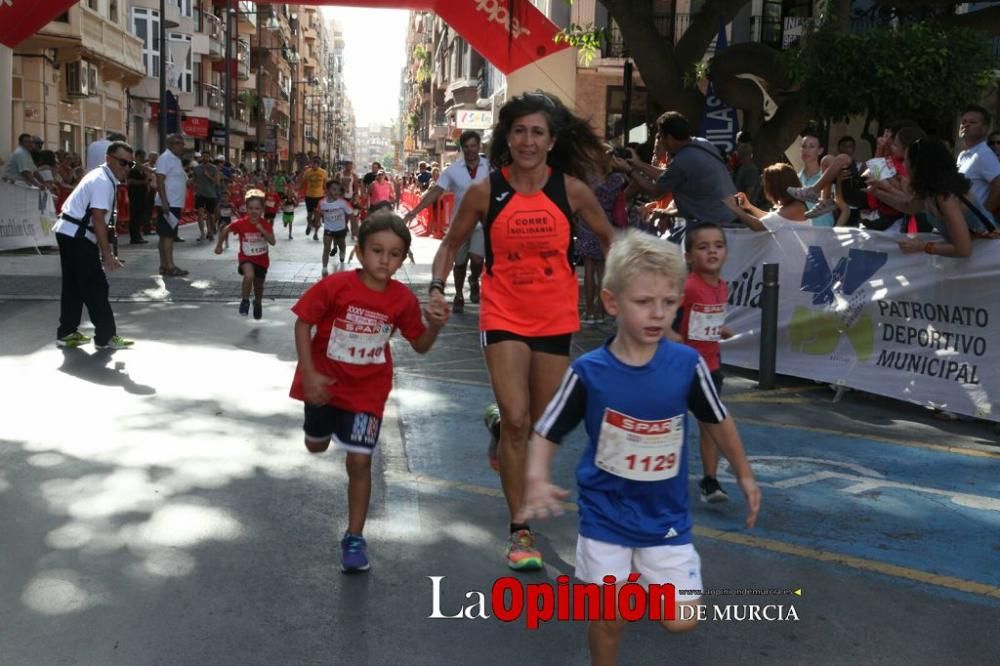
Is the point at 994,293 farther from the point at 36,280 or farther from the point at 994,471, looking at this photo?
the point at 36,280

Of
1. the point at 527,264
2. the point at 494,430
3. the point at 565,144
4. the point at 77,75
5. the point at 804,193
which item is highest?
the point at 77,75

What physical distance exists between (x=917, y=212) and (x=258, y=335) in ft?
19.7

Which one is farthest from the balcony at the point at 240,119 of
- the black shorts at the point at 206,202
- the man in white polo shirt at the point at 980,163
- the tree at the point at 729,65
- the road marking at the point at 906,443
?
the road marking at the point at 906,443

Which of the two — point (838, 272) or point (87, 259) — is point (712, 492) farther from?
point (87, 259)

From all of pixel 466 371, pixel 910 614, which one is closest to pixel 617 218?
pixel 466 371

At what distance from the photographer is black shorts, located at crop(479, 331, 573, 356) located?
4.80m

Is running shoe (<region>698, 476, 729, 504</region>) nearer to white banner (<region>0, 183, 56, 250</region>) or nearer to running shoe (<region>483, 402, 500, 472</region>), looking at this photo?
running shoe (<region>483, 402, 500, 472</region>)

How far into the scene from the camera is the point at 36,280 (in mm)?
15133

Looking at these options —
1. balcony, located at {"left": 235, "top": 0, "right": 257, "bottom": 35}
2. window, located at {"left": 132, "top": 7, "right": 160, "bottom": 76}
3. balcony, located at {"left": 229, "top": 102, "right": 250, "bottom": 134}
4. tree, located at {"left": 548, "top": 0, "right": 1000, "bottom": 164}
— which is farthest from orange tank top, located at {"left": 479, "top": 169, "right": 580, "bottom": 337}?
balcony, located at {"left": 235, "top": 0, "right": 257, "bottom": 35}

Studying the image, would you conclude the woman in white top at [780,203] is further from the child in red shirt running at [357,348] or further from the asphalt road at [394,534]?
the child in red shirt running at [357,348]

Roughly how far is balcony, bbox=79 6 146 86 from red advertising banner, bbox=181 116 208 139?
13.1 m

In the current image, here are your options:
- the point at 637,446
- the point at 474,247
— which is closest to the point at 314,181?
the point at 474,247

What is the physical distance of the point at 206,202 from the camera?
25188 millimetres

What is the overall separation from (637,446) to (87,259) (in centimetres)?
800
